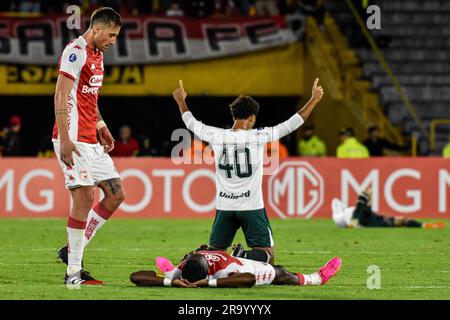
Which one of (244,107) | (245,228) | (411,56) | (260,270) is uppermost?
(411,56)

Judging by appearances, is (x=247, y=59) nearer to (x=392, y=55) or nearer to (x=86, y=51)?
(x=392, y=55)

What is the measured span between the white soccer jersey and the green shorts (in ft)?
0.19

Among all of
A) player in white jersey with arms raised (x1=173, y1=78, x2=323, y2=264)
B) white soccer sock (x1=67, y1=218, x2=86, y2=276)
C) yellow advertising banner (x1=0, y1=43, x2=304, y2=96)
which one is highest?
yellow advertising banner (x1=0, y1=43, x2=304, y2=96)

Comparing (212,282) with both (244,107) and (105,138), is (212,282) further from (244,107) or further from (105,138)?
(105,138)

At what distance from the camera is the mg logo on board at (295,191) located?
21.9 metres

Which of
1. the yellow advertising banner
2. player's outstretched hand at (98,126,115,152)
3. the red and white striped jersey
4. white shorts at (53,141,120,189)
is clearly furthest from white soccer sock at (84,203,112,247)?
the yellow advertising banner

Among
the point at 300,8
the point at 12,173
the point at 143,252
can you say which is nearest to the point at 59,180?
the point at 12,173

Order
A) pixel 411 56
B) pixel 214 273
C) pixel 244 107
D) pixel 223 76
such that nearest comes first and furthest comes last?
1. pixel 214 273
2. pixel 244 107
3. pixel 223 76
4. pixel 411 56

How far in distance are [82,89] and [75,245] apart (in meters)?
1.37

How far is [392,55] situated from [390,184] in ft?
27.8

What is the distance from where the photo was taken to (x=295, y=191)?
21953mm

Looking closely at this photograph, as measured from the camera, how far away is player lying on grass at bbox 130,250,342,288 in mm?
10344

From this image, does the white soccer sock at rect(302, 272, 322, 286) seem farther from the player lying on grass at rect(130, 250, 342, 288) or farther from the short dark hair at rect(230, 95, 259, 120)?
the short dark hair at rect(230, 95, 259, 120)

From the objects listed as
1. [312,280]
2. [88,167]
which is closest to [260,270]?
[312,280]
